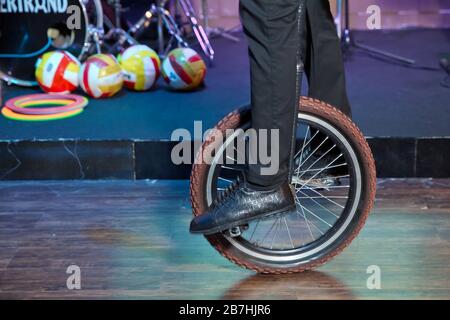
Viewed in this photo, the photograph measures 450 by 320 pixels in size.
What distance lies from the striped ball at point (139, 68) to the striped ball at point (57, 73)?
282 mm

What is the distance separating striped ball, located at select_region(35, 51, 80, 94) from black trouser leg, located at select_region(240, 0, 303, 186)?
7.85 ft

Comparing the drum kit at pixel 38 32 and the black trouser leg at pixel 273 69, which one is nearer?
the black trouser leg at pixel 273 69

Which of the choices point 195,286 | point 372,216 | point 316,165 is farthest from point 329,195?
point 195,286

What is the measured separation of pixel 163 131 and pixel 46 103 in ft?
3.07

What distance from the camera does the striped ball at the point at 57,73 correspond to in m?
4.93

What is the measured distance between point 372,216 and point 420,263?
1.58 feet

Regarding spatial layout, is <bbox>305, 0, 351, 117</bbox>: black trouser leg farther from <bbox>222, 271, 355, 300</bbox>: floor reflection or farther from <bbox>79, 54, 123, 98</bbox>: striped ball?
<bbox>79, 54, 123, 98</bbox>: striped ball

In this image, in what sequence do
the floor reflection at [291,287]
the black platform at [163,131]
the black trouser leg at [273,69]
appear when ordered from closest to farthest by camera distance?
1. the black trouser leg at [273,69]
2. the floor reflection at [291,287]
3. the black platform at [163,131]

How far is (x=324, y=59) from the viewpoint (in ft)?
10.2

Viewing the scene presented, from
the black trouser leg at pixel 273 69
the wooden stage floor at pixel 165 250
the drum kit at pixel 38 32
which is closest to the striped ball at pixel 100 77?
the drum kit at pixel 38 32

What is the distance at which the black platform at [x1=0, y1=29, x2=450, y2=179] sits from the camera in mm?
4102

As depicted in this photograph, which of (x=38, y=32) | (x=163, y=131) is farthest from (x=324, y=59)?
(x=38, y=32)

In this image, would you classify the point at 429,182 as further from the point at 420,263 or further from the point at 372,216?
the point at 420,263

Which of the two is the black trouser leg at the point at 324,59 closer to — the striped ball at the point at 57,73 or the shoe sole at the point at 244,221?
the shoe sole at the point at 244,221
